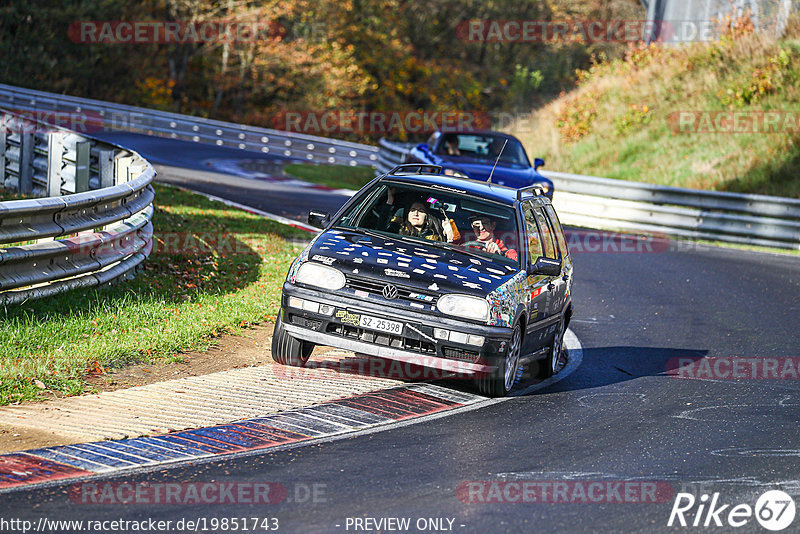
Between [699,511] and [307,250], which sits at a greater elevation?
[307,250]

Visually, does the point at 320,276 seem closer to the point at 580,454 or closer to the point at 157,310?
the point at 157,310

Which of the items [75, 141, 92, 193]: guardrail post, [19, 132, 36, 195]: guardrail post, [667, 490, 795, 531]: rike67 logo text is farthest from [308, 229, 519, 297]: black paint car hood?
[19, 132, 36, 195]: guardrail post

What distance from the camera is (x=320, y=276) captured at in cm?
874

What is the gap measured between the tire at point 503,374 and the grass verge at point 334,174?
57.0 ft

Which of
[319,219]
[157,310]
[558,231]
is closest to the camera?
[319,219]

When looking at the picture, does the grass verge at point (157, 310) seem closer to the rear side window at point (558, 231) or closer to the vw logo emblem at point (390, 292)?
the vw logo emblem at point (390, 292)

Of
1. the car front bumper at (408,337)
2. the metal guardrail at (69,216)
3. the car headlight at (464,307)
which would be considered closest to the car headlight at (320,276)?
the car front bumper at (408,337)

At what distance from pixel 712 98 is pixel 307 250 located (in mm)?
25996

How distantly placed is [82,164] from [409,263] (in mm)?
7980


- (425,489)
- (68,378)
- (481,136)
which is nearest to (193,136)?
(481,136)

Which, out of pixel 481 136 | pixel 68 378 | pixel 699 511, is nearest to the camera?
pixel 699 511

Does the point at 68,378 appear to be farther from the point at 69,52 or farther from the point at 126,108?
the point at 69,52

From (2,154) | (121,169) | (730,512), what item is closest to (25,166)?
(2,154)

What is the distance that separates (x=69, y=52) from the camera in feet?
139
